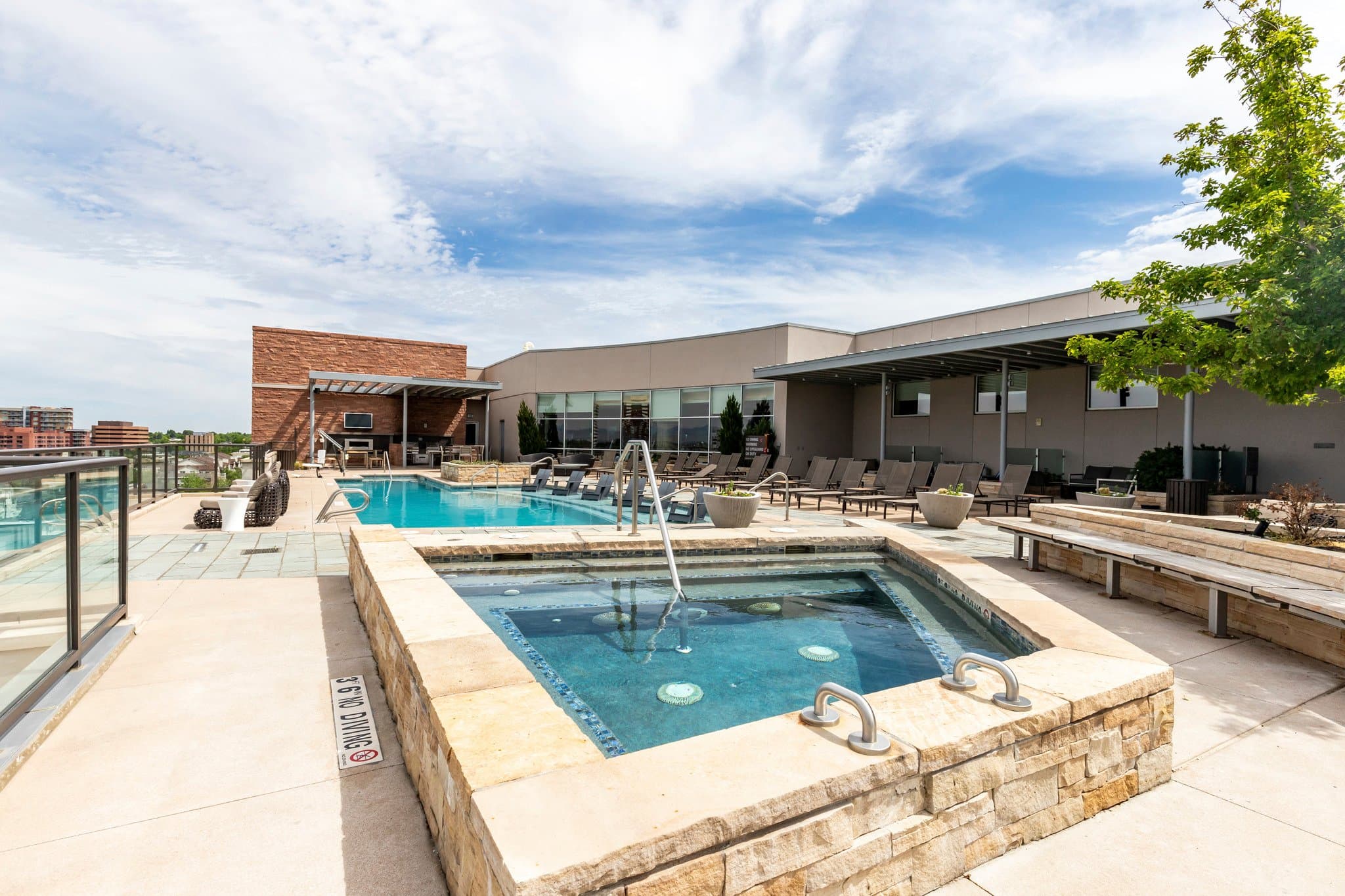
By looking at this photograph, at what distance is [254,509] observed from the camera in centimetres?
883

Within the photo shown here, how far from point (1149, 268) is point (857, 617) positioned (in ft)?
19.7

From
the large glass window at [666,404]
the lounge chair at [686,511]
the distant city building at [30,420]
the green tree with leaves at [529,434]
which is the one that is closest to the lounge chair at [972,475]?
the lounge chair at [686,511]

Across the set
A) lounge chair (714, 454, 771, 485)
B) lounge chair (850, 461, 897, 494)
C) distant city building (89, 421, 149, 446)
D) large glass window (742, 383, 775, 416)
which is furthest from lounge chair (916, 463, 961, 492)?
distant city building (89, 421, 149, 446)

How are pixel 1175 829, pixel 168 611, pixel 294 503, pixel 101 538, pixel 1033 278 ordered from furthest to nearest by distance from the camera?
pixel 1033 278 < pixel 294 503 < pixel 168 611 < pixel 101 538 < pixel 1175 829

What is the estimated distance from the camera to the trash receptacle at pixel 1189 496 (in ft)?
29.5

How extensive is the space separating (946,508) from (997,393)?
24.0ft

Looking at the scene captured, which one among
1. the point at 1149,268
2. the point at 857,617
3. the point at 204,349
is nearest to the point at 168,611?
the point at 857,617

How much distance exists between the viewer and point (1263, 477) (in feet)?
36.9

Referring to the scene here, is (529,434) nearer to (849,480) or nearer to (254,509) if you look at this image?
(849,480)

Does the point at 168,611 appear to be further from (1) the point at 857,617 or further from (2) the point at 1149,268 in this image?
(2) the point at 1149,268

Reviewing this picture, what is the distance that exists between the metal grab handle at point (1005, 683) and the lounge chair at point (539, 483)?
13078 millimetres

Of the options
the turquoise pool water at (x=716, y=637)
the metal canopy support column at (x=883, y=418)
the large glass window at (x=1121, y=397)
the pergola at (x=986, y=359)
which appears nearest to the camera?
the turquoise pool water at (x=716, y=637)

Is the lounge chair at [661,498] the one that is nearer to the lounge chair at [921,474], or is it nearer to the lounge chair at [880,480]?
the lounge chair at [880,480]

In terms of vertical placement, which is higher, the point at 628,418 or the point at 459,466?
the point at 628,418
